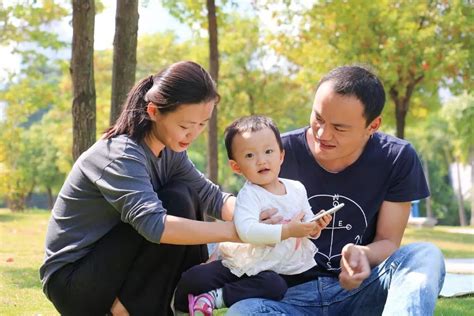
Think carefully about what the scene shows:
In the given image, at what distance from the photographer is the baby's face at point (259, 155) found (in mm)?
2857

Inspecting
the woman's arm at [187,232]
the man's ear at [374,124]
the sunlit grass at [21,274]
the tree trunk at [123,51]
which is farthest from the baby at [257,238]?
the tree trunk at [123,51]

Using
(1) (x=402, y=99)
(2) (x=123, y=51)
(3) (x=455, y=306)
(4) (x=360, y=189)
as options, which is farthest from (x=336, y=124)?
(1) (x=402, y=99)

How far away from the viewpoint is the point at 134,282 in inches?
111

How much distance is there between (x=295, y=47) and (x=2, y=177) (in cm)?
793

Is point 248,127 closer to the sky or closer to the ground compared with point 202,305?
closer to the sky

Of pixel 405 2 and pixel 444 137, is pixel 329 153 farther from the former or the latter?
pixel 444 137

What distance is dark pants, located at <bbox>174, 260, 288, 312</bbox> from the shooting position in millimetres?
2758

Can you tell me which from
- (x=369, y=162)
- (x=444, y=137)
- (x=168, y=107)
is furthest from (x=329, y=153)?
(x=444, y=137)

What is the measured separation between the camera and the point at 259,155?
2861 mm

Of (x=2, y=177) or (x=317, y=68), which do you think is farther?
(x=2, y=177)

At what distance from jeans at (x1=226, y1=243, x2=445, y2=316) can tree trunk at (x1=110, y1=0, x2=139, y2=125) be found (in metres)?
3.19

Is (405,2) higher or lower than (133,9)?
higher

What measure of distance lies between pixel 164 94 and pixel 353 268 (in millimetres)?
963

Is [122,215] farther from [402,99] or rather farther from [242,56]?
[242,56]
